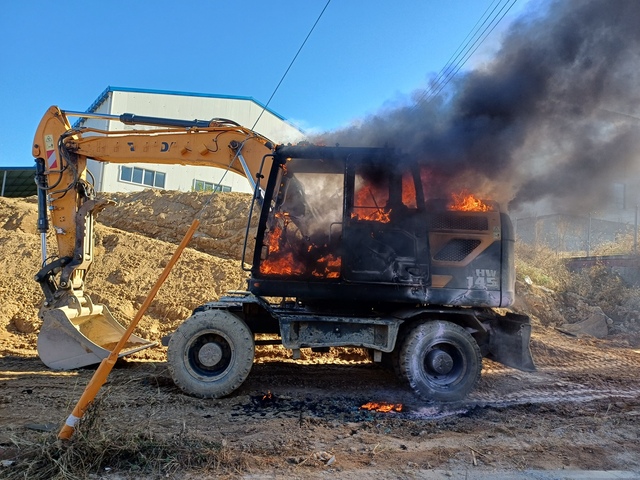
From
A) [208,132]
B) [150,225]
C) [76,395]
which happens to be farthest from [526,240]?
[76,395]

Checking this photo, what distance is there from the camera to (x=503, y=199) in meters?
6.65

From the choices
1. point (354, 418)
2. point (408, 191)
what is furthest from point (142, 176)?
point (354, 418)

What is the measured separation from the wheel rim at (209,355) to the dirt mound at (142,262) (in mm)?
2158

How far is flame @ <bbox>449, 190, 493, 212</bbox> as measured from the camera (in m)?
5.94

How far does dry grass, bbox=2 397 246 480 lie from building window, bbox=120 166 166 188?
18570 mm

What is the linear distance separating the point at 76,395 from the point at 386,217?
14.1 ft

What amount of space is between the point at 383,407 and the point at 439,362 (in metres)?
0.93

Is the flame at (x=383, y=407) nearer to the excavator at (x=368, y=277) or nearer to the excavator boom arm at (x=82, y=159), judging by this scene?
the excavator at (x=368, y=277)

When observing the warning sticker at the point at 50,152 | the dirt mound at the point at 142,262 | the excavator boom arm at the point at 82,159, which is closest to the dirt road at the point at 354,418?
the excavator boom arm at the point at 82,159

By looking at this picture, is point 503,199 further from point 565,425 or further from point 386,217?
point 565,425

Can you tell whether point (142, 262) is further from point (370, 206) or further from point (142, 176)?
point (142, 176)

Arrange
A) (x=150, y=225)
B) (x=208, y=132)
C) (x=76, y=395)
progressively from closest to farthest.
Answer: (x=76, y=395), (x=208, y=132), (x=150, y=225)

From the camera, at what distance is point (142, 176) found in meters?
21.0

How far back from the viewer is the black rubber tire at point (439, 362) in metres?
5.65
